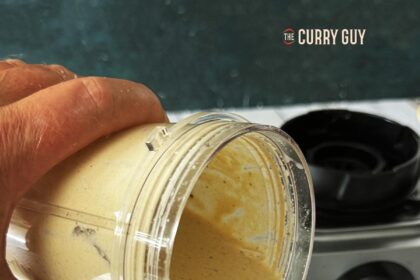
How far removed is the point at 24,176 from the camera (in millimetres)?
337

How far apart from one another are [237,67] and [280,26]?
94 mm

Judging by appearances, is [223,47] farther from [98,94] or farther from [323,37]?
[98,94]

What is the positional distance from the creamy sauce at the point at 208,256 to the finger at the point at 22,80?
0.16 meters

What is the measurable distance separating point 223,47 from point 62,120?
495 millimetres

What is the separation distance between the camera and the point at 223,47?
81cm

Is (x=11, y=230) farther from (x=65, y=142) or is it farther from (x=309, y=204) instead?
(x=309, y=204)

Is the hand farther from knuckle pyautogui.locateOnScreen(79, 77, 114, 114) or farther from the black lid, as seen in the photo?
the black lid

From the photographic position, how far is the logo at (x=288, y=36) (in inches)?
31.7

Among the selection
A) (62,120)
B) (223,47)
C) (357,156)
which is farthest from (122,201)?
(223,47)

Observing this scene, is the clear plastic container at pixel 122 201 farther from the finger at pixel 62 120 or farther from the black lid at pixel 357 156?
the black lid at pixel 357 156

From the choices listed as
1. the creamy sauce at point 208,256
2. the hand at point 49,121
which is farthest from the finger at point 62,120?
the creamy sauce at point 208,256

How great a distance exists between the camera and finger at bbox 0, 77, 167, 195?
0.34 meters

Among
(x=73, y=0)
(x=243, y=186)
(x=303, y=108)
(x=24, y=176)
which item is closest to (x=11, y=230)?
(x=24, y=176)

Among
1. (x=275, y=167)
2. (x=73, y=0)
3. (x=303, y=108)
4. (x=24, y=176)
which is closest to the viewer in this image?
(x=24, y=176)
